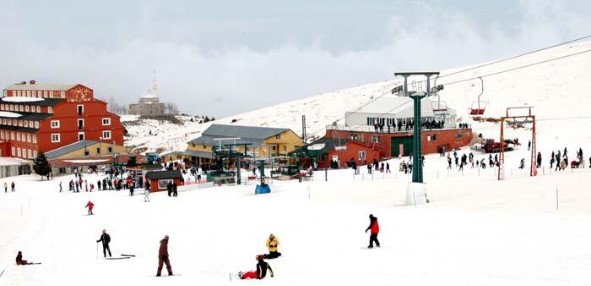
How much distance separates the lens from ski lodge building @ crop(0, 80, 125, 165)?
81312 millimetres

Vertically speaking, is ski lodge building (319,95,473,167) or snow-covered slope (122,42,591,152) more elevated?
snow-covered slope (122,42,591,152)

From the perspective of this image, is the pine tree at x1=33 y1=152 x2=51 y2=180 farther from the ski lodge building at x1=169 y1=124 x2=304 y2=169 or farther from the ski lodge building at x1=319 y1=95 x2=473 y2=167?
the ski lodge building at x1=319 y1=95 x2=473 y2=167

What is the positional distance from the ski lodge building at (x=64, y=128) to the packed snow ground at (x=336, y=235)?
40112 mm

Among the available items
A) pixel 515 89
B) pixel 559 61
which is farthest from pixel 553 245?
pixel 559 61

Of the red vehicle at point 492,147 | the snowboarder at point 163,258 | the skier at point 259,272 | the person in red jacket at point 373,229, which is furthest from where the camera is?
the red vehicle at point 492,147

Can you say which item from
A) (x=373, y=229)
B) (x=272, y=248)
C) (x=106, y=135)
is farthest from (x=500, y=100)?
(x=272, y=248)

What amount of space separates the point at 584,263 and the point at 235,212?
62.1 feet

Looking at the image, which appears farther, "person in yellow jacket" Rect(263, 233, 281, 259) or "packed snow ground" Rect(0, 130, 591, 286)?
"person in yellow jacket" Rect(263, 233, 281, 259)

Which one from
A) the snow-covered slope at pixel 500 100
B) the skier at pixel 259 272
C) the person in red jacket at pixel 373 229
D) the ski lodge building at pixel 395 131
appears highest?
the snow-covered slope at pixel 500 100

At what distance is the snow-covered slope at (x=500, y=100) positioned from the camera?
7847 centimetres

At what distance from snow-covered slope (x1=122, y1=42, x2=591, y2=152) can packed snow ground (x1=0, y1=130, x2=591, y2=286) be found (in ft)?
112

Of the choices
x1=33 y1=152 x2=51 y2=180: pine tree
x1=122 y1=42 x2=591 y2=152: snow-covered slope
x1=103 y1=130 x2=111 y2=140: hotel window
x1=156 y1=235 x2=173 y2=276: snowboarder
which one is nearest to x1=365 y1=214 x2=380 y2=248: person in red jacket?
x1=156 y1=235 x2=173 y2=276: snowboarder

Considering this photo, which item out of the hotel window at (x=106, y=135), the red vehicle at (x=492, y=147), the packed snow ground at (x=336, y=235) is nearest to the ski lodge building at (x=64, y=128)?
the hotel window at (x=106, y=135)

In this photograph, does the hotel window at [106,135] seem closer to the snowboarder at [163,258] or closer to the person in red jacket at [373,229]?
the snowboarder at [163,258]
